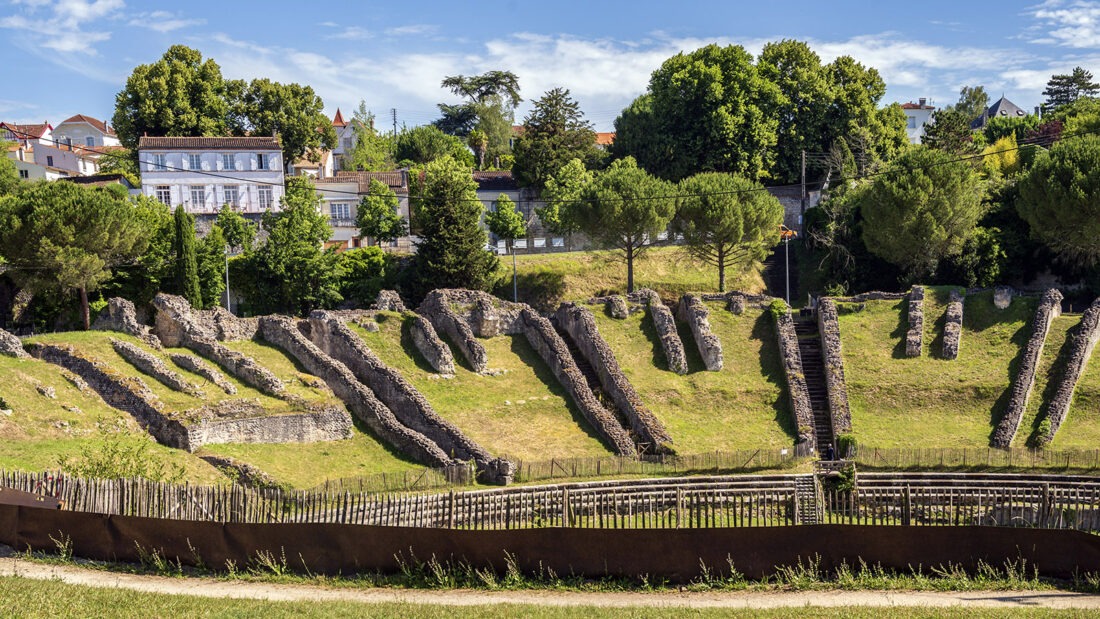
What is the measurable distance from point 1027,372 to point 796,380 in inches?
451

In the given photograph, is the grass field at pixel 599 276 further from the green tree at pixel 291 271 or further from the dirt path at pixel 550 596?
the dirt path at pixel 550 596

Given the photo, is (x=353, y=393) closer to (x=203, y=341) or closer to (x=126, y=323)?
(x=203, y=341)

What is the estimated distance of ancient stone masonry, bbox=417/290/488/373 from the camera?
55.9 meters

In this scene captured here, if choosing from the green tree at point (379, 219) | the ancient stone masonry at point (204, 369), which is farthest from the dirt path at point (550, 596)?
the green tree at point (379, 219)

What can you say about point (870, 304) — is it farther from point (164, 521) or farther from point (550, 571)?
point (164, 521)

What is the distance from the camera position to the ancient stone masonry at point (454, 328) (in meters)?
55.9

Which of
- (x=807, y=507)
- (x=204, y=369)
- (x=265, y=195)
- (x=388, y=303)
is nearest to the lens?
(x=807, y=507)

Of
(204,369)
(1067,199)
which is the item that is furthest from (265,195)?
(1067,199)

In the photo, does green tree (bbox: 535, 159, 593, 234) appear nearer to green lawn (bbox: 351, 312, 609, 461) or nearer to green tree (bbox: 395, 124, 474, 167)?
green lawn (bbox: 351, 312, 609, 461)

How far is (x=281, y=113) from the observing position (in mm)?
100000

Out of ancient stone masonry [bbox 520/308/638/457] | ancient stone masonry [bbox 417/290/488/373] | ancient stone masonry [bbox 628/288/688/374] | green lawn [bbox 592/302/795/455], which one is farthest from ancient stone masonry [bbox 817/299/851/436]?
ancient stone masonry [bbox 417/290/488/373]

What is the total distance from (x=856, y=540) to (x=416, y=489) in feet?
62.5

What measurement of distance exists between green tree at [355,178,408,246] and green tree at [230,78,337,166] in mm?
20130

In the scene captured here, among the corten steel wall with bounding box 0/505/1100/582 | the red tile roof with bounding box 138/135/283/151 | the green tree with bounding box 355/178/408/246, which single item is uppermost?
the red tile roof with bounding box 138/135/283/151
